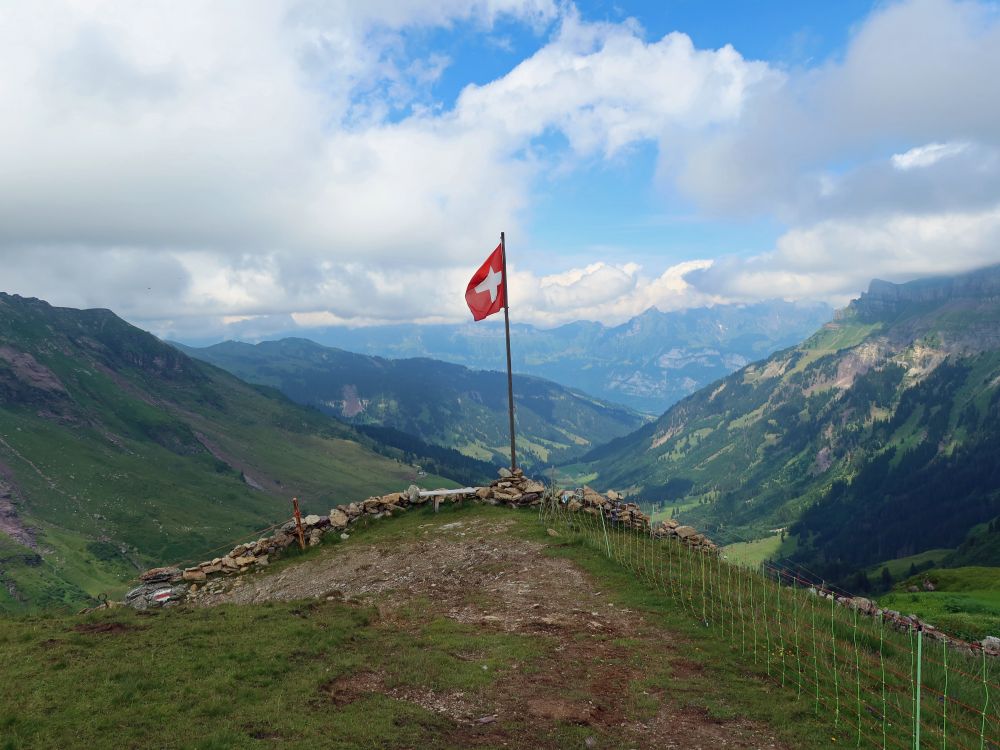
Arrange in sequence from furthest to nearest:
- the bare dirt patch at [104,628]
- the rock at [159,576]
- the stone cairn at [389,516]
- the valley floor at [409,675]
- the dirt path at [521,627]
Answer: the rock at [159,576] < the stone cairn at [389,516] < the bare dirt patch at [104,628] < the dirt path at [521,627] < the valley floor at [409,675]

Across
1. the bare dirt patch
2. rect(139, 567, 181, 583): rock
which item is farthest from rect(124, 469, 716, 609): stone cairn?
the bare dirt patch

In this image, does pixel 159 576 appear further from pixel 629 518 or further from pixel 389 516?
pixel 629 518

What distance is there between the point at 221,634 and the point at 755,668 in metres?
16.3

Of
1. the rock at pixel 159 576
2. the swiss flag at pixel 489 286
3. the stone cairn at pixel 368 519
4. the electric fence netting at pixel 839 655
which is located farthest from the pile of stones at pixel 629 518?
the rock at pixel 159 576

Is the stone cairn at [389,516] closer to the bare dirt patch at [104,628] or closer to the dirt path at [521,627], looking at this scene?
A: the dirt path at [521,627]

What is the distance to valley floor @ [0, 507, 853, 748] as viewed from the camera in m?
12.7

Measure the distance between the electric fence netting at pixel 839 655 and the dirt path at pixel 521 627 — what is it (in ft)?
7.32

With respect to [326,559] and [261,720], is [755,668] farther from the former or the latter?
[326,559]

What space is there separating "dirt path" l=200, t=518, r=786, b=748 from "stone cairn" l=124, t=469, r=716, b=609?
6.60 feet

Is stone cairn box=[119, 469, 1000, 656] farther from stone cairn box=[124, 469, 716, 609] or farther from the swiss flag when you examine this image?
the swiss flag

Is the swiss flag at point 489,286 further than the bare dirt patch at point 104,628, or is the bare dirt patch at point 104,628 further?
the swiss flag at point 489,286

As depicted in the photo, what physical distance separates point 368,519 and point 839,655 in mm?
25190

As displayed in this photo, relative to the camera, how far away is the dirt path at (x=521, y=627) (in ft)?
43.2

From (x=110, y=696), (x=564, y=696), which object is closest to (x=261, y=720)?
(x=110, y=696)
